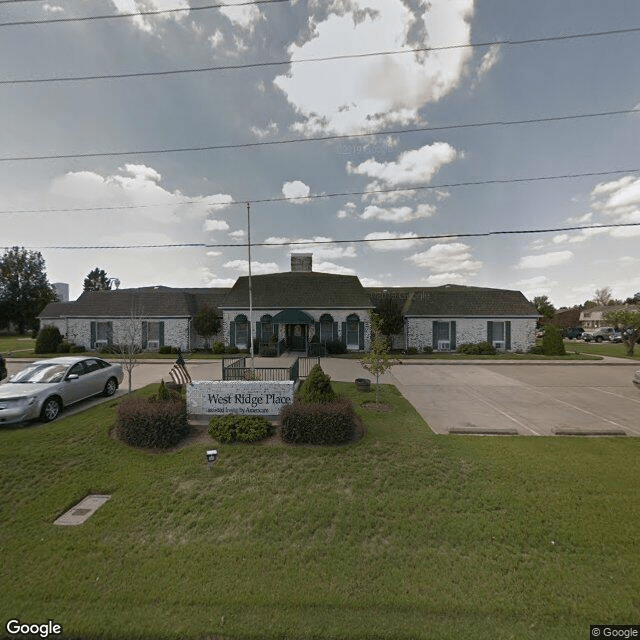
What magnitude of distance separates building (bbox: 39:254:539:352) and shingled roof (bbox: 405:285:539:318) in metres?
0.08

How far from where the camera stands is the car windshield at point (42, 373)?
885 centimetres

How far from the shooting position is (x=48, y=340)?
23906 millimetres

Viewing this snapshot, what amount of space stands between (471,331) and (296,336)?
49.4ft

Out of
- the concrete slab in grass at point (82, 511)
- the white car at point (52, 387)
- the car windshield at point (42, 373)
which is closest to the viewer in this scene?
the concrete slab in grass at point (82, 511)

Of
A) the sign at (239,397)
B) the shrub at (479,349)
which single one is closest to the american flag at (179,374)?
the sign at (239,397)

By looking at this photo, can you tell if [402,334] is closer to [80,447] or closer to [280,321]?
[280,321]

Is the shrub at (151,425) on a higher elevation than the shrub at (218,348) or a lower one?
lower

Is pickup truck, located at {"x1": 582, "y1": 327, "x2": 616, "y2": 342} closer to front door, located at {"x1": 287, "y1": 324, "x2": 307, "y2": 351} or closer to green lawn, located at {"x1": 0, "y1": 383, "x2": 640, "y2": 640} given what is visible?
front door, located at {"x1": 287, "y1": 324, "x2": 307, "y2": 351}

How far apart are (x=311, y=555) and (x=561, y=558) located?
3.17m

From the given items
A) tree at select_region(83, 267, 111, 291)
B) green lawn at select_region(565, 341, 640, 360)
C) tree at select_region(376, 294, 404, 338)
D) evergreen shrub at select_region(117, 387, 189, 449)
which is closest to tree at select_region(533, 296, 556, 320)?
green lawn at select_region(565, 341, 640, 360)

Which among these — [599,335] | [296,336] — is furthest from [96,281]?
[599,335]

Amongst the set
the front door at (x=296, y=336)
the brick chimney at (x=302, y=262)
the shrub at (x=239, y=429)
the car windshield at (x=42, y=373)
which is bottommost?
the shrub at (x=239, y=429)

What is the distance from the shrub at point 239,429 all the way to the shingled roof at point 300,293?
17.1 meters

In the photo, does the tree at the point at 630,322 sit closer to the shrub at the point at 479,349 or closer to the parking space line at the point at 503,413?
the shrub at the point at 479,349
